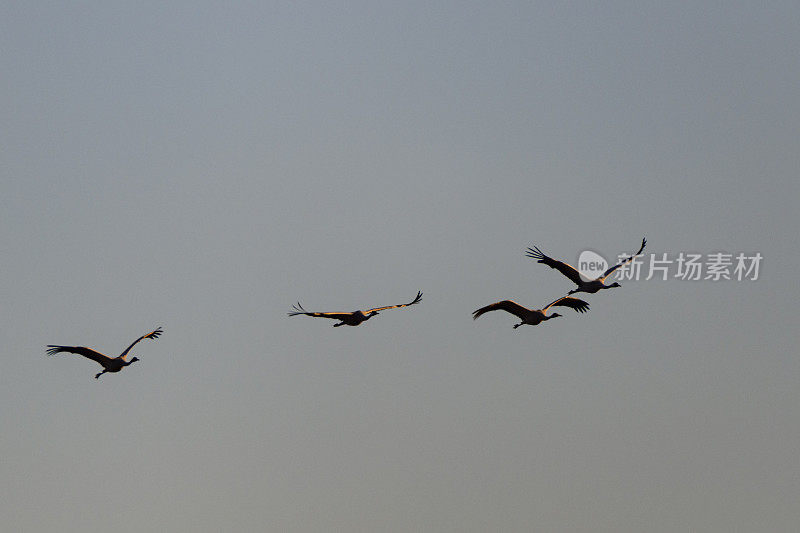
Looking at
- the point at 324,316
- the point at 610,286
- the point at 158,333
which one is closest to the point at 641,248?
the point at 610,286

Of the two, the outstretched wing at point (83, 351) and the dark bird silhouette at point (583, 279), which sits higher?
the dark bird silhouette at point (583, 279)

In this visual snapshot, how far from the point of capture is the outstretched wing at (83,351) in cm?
7369

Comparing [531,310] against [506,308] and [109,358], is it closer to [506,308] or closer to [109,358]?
[506,308]

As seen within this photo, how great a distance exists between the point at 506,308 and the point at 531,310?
5.62ft

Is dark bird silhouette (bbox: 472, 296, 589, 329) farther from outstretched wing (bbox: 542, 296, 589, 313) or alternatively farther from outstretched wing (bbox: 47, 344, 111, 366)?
outstretched wing (bbox: 47, 344, 111, 366)

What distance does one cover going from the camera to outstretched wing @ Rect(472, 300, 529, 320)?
235 ft

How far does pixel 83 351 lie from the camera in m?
75.3

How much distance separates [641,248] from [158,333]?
23.6m

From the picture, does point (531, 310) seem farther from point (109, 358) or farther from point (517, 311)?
point (109, 358)

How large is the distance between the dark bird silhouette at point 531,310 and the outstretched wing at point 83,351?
720 inches

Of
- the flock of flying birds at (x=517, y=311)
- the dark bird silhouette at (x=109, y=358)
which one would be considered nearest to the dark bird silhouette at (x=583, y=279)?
the flock of flying birds at (x=517, y=311)

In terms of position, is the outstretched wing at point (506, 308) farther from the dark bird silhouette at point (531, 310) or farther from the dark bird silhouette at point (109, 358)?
the dark bird silhouette at point (109, 358)

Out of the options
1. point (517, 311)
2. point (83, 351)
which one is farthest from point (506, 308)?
point (83, 351)

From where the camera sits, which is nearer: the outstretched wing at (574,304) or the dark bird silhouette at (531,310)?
the dark bird silhouette at (531,310)
